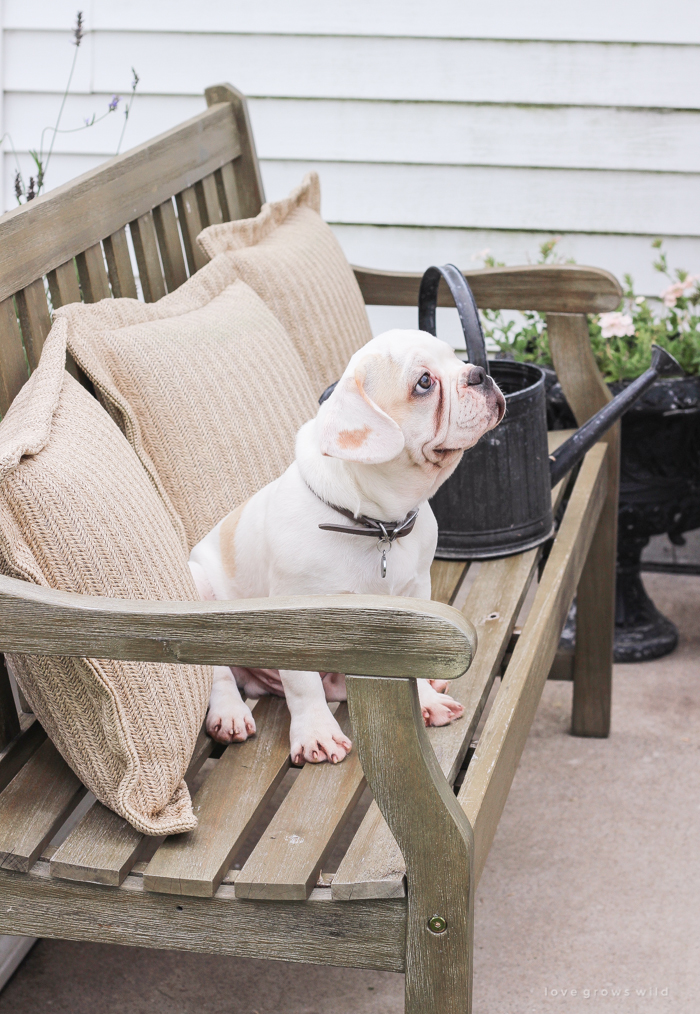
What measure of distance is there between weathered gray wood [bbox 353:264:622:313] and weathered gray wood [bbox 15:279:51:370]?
3.69 ft

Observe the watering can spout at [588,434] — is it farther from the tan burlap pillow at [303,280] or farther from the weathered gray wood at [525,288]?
the tan burlap pillow at [303,280]

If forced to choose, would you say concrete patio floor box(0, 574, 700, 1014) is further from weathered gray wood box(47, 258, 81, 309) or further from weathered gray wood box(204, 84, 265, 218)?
weathered gray wood box(204, 84, 265, 218)

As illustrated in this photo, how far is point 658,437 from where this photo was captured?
2.74 metres

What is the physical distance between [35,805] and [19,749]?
0.46 feet

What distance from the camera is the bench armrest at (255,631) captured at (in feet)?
3.39

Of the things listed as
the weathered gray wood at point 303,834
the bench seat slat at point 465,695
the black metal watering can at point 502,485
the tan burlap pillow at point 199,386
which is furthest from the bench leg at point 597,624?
the weathered gray wood at point 303,834

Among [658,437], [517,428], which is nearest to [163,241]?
[517,428]

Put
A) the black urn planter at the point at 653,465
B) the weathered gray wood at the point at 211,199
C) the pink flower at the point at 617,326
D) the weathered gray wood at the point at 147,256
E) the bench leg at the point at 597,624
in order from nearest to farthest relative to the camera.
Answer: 1. the weathered gray wood at the point at 147,256
2. the weathered gray wood at the point at 211,199
3. the bench leg at the point at 597,624
4. the black urn planter at the point at 653,465
5. the pink flower at the point at 617,326

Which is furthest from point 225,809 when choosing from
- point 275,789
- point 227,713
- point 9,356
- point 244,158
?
point 244,158

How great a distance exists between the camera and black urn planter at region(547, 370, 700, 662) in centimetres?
270

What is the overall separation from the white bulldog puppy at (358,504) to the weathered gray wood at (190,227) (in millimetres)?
899

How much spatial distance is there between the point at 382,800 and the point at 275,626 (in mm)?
225

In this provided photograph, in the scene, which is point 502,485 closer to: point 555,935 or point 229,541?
point 229,541

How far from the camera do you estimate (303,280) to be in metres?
2.30
